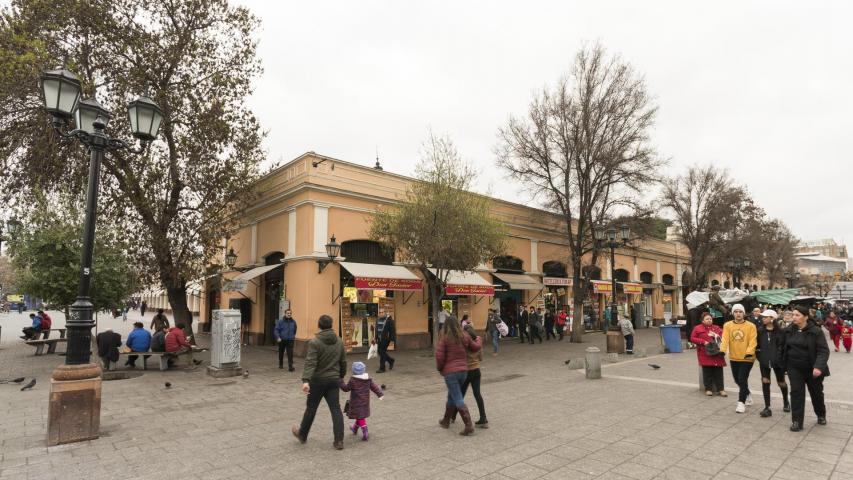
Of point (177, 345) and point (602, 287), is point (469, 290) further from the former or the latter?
point (602, 287)

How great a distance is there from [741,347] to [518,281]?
14.9 metres

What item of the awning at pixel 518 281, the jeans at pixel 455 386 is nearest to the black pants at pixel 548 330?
the awning at pixel 518 281

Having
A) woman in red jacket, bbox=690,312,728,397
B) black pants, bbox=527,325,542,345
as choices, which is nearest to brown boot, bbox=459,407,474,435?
woman in red jacket, bbox=690,312,728,397

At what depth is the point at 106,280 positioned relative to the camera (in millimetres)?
13328

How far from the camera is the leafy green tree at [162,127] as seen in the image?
13.8m

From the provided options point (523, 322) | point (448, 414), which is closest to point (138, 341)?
point (448, 414)

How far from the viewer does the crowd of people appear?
6.27m

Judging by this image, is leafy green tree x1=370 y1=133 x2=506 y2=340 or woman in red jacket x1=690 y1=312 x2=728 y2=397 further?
leafy green tree x1=370 y1=133 x2=506 y2=340

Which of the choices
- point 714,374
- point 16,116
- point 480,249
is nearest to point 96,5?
point 16,116

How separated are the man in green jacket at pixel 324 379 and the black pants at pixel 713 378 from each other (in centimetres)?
715

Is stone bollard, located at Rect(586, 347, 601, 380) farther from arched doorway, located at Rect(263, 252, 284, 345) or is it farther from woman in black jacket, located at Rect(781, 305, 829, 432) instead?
arched doorway, located at Rect(263, 252, 284, 345)

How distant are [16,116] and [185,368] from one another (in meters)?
9.48

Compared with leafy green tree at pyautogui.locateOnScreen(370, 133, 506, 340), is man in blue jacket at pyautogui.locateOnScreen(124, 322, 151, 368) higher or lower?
lower

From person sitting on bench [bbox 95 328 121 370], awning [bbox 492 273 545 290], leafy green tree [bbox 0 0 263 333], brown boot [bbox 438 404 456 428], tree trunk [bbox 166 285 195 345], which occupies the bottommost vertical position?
brown boot [bbox 438 404 456 428]
